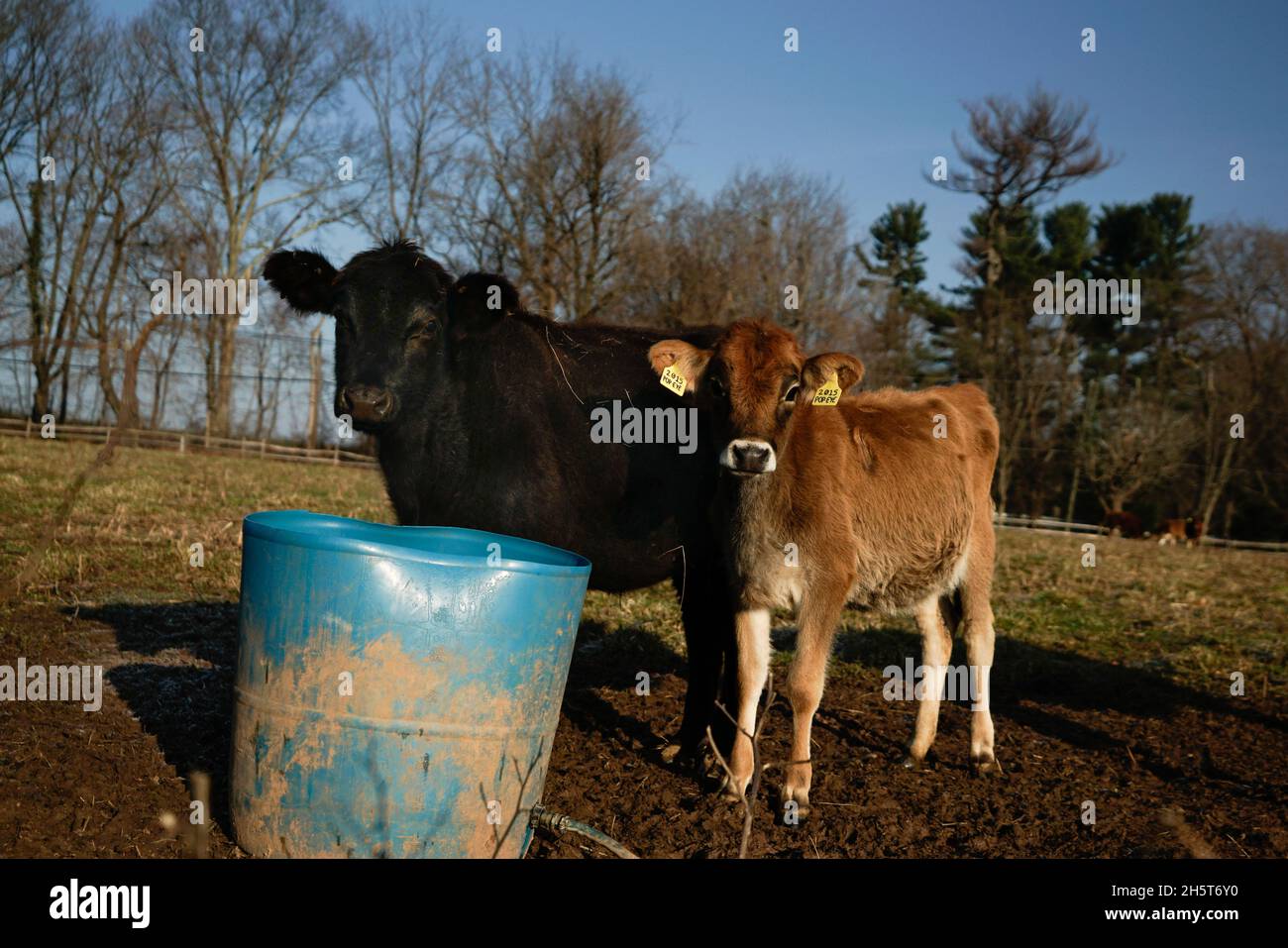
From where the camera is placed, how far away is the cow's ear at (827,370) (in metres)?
5.33

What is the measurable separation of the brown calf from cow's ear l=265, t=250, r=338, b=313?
1956 mm

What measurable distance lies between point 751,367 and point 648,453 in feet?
2.74

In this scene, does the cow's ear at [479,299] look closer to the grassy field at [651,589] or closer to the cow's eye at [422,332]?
the cow's eye at [422,332]

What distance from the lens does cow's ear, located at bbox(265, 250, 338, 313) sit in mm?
5680

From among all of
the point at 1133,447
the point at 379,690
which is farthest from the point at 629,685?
the point at 1133,447

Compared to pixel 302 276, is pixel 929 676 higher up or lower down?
lower down

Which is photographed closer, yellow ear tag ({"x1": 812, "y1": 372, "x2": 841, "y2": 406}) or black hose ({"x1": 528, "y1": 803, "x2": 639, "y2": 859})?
black hose ({"x1": 528, "y1": 803, "x2": 639, "y2": 859})

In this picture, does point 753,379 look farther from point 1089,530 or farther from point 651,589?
point 1089,530

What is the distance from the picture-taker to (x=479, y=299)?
17.8ft

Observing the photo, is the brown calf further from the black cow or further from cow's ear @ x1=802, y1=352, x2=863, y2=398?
the black cow

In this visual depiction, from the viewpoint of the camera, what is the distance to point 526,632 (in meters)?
3.63

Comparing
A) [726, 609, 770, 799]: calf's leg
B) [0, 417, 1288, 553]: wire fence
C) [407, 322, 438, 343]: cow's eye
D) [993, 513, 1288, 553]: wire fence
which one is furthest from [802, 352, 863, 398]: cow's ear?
[993, 513, 1288, 553]: wire fence

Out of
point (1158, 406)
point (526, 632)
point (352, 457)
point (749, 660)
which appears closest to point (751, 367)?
point (749, 660)

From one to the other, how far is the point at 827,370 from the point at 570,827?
272cm
